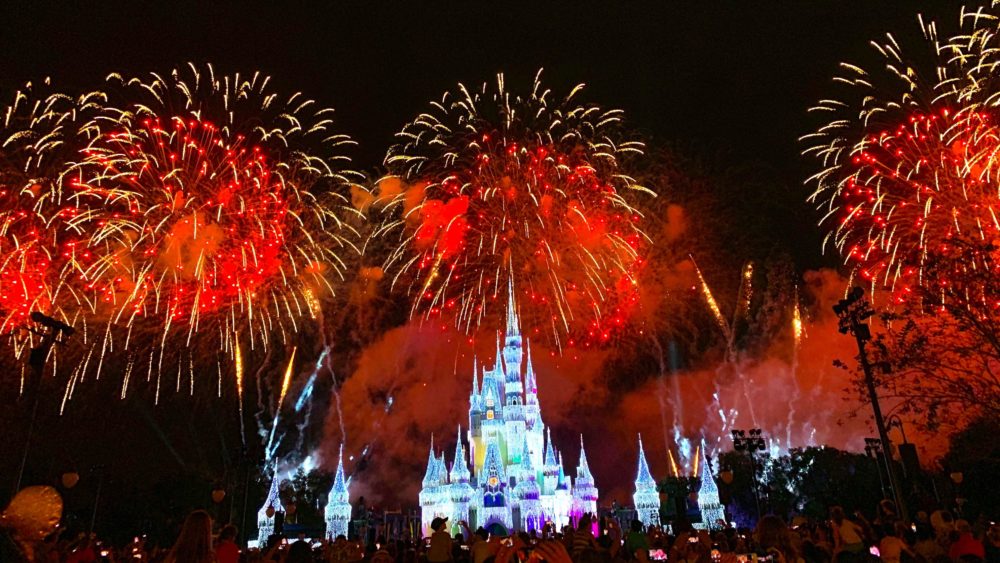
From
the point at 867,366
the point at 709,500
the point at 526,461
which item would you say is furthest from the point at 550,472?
the point at 867,366

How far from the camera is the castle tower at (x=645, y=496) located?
70.4 meters

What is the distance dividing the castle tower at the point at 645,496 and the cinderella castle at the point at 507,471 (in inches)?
230

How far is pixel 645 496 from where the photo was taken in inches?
2832

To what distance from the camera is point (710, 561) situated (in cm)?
839

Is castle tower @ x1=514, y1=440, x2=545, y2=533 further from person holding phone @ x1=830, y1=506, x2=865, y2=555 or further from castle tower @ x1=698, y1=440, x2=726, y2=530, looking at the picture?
person holding phone @ x1=830, y1=506, x2=865, y2=555

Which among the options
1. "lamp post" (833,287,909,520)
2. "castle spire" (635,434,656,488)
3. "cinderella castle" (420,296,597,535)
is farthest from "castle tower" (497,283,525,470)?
"lamp post" (833,287,909,520)

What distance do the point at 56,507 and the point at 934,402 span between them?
766 inches

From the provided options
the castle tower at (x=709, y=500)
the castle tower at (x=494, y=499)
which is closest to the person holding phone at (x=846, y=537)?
the castle tower at (x=709, y=500)

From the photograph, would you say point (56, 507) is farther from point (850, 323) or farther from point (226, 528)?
point (850, 323)

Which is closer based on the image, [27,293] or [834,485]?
[27,293]

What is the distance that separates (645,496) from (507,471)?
17.0 m

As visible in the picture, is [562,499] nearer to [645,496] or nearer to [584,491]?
[584,491]

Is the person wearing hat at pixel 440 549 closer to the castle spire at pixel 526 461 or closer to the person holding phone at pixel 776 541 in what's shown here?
the person holding phone at pixel 776 541

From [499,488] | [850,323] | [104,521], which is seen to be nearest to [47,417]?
[104,521]
